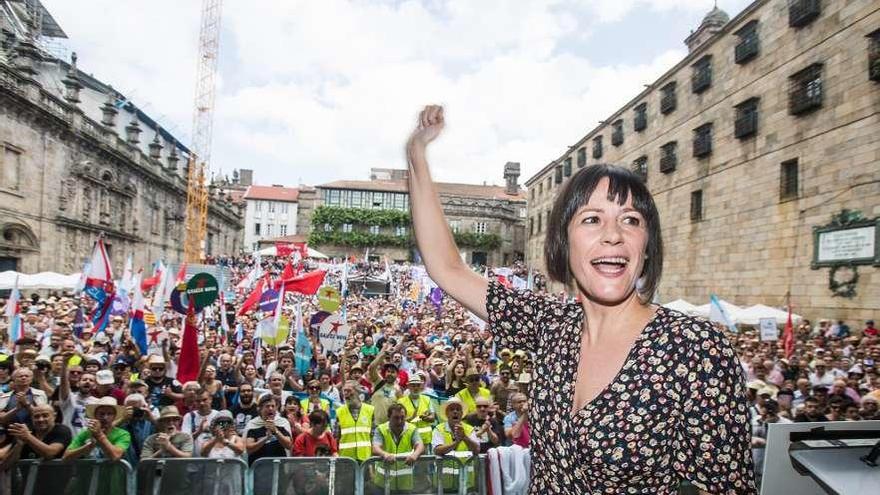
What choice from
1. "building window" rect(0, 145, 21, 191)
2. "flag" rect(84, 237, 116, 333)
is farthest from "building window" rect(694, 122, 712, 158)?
"building window" rect(0, 145, 21, 191)

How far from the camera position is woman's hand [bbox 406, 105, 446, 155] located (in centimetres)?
185

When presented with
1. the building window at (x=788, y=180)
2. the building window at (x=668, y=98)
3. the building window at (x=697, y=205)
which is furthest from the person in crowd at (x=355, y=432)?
the building window at (x=668, y=98)

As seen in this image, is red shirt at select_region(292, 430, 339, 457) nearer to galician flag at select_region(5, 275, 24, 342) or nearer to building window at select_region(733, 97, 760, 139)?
galician flag at select_region(5, 275, 24, 342)

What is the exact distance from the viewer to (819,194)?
48.8 ft

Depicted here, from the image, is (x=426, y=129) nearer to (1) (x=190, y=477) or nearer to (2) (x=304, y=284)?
(1) (x=190, y=477)

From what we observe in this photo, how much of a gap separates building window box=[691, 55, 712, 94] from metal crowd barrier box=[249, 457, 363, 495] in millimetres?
20025

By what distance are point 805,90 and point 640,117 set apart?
35.4 ft

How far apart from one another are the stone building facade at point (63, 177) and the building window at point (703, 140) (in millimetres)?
25939

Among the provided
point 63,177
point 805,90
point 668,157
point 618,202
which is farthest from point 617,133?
point 618,202

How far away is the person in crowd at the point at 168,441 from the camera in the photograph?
5.68 metres

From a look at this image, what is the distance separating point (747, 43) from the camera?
18.3 m

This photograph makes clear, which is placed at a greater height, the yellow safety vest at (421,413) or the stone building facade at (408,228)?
the stone building facade at (408,228)

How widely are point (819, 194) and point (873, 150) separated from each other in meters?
1.87

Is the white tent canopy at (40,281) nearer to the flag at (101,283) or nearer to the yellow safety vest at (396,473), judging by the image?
the flag at (101,283)
